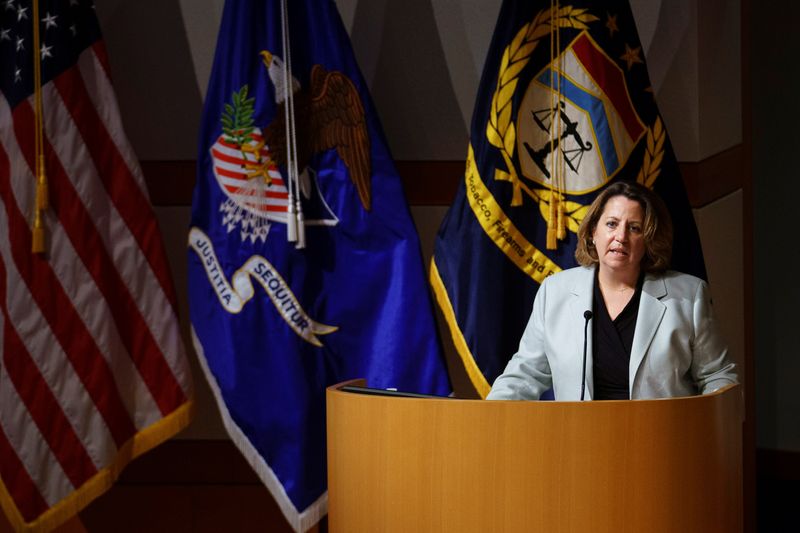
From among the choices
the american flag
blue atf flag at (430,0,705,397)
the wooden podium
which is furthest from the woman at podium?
the american flag

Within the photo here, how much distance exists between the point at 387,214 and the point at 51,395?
1293 mm

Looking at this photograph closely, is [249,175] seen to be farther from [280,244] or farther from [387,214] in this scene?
[387,214]

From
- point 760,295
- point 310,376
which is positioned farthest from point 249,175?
point 760,295

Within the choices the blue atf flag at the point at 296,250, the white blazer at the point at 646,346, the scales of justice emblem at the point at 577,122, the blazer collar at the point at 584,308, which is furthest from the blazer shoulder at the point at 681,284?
the blue atf flag at the point at 296,250

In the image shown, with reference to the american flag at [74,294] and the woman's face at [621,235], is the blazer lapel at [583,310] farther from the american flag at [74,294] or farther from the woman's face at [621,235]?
the american flag at [74,294]

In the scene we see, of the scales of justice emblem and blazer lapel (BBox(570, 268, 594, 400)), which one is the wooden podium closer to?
blazer lapel (BBox(570, 268, 594, 400))

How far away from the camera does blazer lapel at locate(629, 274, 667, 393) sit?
229cm

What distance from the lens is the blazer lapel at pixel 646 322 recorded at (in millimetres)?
2289

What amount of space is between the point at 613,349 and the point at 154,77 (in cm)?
218

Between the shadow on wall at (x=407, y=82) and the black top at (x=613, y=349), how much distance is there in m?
1.37

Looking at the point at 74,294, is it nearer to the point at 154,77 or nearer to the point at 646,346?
the point at 154,77

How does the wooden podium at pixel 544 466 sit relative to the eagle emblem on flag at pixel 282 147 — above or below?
below

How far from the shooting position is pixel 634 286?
245cm

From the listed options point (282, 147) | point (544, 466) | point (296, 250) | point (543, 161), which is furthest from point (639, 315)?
point (282, 147)
